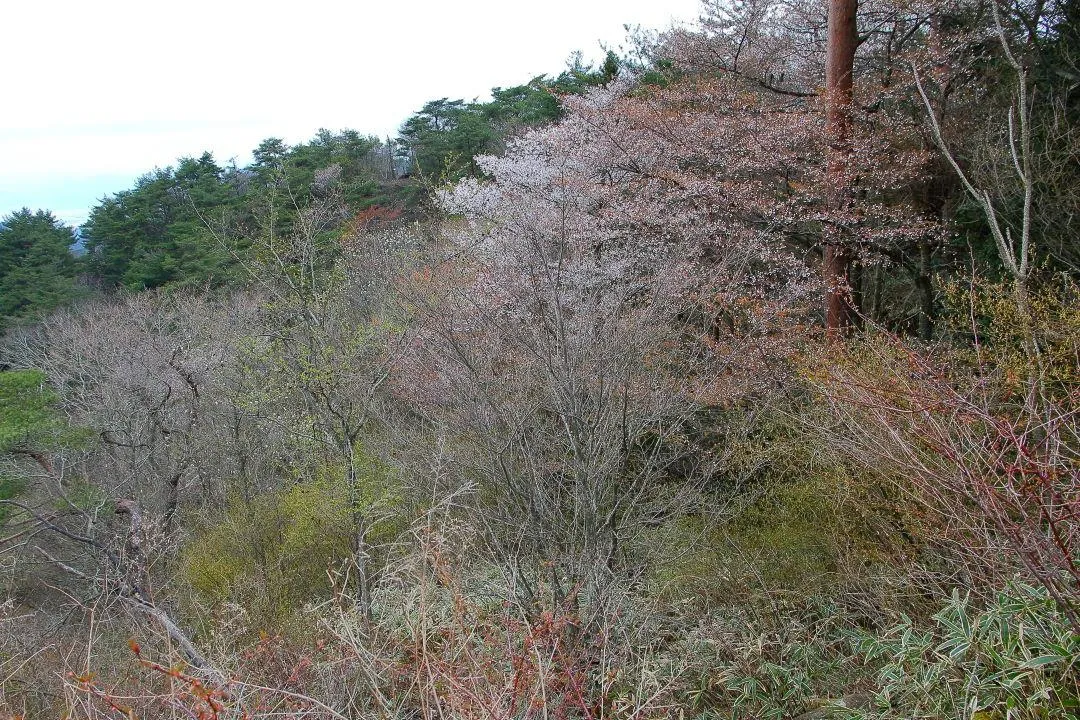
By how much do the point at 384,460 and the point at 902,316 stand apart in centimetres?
832

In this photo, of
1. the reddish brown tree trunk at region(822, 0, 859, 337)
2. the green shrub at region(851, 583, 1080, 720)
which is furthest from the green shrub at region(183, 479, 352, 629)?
the green shrub at region(851, 583, 1080, 720)

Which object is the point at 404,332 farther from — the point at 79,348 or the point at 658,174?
the point at 79,348

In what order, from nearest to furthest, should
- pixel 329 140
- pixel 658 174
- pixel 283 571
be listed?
pixel 658 174
pixel 283 571
pixel 329 140

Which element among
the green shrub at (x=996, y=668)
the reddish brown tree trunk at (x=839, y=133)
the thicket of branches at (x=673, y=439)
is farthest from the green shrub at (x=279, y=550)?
the green shrub at (x=996, y=668)

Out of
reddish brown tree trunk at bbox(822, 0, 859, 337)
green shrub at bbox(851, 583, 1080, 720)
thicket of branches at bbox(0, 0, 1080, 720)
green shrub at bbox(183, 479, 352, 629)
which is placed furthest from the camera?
green shrub at bbox(183, 479, 352, 629)

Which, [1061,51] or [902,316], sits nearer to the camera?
[1061,51]

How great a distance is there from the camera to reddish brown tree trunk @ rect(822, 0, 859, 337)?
8.05 meters

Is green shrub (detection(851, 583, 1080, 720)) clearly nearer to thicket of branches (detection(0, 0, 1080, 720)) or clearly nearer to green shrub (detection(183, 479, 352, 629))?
thicket of branches (detection(0, 0, 1080, 720))

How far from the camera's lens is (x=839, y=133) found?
825cm

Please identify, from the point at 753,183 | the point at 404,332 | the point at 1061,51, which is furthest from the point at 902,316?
the point at 404,332

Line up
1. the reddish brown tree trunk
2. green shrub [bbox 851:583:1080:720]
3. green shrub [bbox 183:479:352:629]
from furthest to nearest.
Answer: green shrub [bbox 183:479:352:629] < the reddish brown tree trunk < green shrub [bbox 851:583:1080:720]

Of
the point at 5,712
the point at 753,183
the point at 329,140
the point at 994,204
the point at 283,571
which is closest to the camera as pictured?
the point at 5,712

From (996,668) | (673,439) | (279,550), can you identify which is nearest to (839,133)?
(673,439)

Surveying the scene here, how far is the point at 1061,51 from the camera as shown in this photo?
23.4ft
